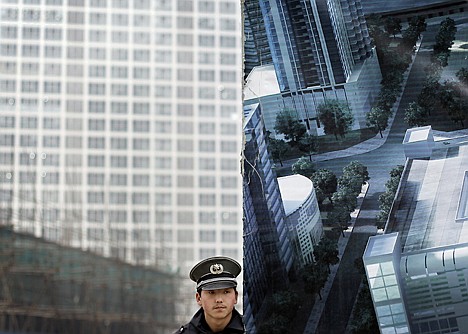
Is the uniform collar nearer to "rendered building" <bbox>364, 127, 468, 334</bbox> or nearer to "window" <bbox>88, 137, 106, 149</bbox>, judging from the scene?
"rendered building" <bbox>364, 127, 468, 334</bbox>

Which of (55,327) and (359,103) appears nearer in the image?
(359,103)

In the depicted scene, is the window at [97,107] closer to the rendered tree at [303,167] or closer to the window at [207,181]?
the window at [207,181]

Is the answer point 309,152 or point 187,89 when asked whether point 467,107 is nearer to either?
point 309,152

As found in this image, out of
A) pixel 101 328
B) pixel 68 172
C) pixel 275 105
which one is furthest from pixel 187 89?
pixel 275 105

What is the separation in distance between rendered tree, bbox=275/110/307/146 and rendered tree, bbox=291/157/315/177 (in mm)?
31

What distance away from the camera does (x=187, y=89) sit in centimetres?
302

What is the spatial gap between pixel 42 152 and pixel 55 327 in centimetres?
83

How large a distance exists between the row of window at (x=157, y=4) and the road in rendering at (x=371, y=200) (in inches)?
74.5

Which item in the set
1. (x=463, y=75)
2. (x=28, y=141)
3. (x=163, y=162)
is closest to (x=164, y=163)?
(x=163, y=162)

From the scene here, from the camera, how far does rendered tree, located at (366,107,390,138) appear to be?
3.81 feet

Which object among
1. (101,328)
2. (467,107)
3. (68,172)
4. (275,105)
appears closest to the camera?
(467,107)

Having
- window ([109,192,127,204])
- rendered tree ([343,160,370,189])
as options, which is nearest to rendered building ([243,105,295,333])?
rendered tree ([343,160,370,189])

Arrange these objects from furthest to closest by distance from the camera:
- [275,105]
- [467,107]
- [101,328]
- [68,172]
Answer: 1. [68,172]
2. [101,328]
3. [275,105]
4. [467,107]

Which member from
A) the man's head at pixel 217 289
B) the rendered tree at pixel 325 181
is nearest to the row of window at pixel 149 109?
the rendered tree at pixel 325 181
